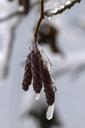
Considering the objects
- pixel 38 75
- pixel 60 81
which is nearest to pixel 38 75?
pixel 38 75

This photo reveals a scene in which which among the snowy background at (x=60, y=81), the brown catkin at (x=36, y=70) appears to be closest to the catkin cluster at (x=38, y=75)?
the brown catkin at (x=36, y=70)

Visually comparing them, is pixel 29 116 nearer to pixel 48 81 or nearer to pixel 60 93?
pixel 60 93

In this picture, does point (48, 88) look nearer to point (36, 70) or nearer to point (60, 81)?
point (36, 70)

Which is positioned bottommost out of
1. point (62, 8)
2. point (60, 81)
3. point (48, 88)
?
point (60, 81)

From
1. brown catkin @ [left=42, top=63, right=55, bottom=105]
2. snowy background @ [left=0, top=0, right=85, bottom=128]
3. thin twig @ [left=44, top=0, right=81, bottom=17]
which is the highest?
thin twig @ [left=44, top=0, right=81, bottom=17]

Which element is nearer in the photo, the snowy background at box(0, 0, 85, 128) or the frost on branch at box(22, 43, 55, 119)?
the frost on branch at box(22, 43, 55, 119)

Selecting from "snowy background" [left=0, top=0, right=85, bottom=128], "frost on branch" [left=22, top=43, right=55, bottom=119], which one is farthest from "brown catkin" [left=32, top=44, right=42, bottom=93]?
"snowy background" [left=0, top=0, right=85, bottom=128]

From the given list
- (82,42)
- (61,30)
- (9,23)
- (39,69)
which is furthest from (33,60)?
(82,42)

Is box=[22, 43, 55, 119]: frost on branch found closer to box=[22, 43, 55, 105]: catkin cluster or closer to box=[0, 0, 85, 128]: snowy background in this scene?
box=[22, 43, 55, 105]: catkin cluster
